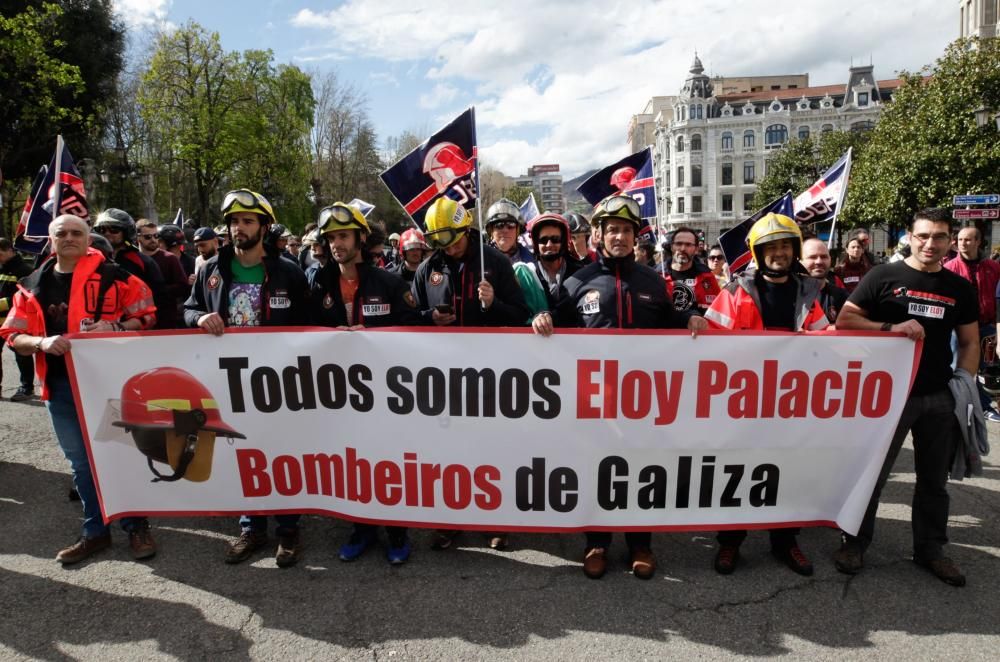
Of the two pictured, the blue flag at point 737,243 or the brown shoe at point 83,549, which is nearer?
the brown shoe at point 83,549

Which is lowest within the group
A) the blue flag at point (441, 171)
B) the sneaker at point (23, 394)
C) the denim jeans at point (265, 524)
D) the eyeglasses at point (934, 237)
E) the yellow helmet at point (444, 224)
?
the denim jeans at point (265, 524)

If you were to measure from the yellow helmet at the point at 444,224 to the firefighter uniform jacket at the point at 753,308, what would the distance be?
1719mm

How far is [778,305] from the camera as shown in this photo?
12.5 ft

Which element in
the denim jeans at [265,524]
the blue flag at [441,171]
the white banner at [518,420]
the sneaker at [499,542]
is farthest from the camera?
the blue flag at [441,171]

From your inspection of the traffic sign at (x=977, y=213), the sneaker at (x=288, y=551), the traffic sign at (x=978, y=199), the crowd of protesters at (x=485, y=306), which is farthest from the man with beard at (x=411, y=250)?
the traffic sign at (x=978, y=199)

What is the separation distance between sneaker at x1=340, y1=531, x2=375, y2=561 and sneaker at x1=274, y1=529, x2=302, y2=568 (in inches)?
10.9

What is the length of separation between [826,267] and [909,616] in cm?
266

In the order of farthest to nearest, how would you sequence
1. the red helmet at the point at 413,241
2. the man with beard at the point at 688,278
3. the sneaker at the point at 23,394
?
the sneaker at the point at 23,394 → the red helmet at the point at 413,241 → the man with beard at the point at 688,278

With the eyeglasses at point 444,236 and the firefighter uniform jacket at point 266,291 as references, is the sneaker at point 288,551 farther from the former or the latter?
the eyeglasses at point 444,236

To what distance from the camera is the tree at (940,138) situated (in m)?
18.6

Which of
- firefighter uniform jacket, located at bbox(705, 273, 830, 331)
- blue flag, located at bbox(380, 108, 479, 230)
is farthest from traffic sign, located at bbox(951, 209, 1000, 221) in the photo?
blue flag, located at bbox(380, 108, 479, 230)

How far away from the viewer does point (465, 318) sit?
421 cm

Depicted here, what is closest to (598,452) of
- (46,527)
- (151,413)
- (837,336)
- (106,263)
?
(837,336)

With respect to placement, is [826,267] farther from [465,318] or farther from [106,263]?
[106,263]
